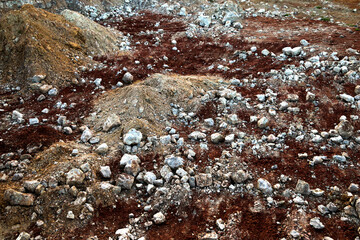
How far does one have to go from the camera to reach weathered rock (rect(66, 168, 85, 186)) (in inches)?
265

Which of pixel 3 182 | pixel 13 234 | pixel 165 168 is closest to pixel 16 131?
pixel 3 182

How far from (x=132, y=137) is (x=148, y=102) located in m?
1.93

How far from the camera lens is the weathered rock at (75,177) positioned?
674 centimetres

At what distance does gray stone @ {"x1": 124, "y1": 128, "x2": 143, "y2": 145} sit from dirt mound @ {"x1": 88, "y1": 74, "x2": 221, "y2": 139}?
28 centimetres

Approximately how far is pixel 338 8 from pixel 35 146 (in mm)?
23028

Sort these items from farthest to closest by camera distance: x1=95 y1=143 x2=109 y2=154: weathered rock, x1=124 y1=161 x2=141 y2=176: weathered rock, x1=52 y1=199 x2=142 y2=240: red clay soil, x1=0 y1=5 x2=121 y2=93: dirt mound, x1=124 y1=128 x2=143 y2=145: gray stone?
x1=0 y1=5 x2=121 y2=93: dirt mound
x1=124 y1=128 x2=143 y2=145: gray stone
x1=95 y1=143 x2=109 y2=154: weathered rock
x1=124 y1=161 x2=141 y2=176: weathered rock
x1=52 y1=199 x2=142 y2=240: red clay soil

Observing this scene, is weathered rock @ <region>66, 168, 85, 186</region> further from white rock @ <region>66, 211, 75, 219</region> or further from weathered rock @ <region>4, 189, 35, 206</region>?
weathered rock @ <region>4, 189, 35, 206</region>

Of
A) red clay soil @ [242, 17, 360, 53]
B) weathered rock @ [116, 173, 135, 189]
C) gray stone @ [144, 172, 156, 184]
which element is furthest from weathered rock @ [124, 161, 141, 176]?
red clay soil @ [242, 17, 360, 53]

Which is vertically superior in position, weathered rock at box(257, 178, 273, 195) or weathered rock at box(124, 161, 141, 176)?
weathered rock at box(124, 161, 141, 176)

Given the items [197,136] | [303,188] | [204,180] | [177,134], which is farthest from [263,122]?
[204,180]

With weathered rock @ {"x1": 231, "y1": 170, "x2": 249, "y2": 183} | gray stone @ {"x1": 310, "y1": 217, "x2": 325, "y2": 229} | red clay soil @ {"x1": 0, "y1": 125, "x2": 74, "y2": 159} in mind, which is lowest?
gray stone @ {"x1": 310, "y1": 217, "x2": 325, "y2": 229}

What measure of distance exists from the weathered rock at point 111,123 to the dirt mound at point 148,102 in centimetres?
19

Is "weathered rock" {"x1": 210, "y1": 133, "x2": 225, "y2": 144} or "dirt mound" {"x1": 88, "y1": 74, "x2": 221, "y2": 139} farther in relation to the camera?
"dirt mound" {"x1": 88, "y1": 74, "x2": 221, "y2": 139}

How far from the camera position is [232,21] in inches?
732
